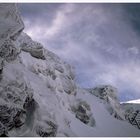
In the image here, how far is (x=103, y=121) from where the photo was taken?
85.4 ft

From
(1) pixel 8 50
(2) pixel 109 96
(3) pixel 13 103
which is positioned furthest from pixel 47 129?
(2) pixel 109 96

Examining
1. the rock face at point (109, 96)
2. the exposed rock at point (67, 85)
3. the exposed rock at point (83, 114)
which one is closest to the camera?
the exposed rock at point (83, 114)

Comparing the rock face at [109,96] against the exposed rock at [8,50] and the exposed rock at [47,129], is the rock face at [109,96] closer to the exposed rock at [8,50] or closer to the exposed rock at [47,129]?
the exposed rock at [47,129]

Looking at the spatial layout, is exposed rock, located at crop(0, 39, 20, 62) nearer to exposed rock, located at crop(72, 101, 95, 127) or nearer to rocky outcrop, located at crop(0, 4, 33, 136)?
rocky outcrop, located at crop(0, 4, 33, 136)

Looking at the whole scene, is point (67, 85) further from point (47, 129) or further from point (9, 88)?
point (9, 88)

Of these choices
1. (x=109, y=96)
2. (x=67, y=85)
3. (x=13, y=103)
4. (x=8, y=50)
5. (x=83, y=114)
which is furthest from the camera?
(x=109, y=96)

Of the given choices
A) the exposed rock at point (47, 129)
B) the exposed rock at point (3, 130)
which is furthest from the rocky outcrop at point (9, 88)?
the exposed rock at point (47, 129)

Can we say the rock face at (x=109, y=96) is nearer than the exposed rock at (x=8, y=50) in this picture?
No

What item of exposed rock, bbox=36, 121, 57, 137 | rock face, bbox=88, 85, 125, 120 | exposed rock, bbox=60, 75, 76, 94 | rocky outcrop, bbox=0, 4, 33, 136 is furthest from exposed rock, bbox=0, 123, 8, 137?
rock face, bbox=88, 85, 125, 120

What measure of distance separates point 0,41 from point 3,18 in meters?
1.69

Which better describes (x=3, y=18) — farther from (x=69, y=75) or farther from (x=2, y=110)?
(x=69, y=75)

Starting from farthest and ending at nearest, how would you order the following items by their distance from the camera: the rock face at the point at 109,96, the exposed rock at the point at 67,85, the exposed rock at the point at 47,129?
1. the rock face at the point at 109,96
2. the exposed rock at the point at 67,85
3. the exposed rock at the point at 47,129

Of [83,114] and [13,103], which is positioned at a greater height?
[13,103]

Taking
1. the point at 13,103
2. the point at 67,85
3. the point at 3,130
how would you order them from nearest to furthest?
the point at 3,130
the point at 13,103
the point at 67,85
